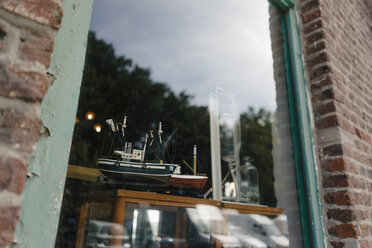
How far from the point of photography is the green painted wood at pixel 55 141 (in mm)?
584

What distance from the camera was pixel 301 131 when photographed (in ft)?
4.87

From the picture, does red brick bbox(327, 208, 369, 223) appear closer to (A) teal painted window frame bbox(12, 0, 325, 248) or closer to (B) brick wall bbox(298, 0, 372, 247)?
(B) brick wall bbox(298, 0, 372, 247)

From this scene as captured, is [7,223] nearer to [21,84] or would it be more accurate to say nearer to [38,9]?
[21,84]

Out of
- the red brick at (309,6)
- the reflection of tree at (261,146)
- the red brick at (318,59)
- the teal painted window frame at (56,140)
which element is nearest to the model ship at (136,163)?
the teal painted window frame at (56,140)

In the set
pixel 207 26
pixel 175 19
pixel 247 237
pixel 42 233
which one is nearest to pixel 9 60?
pixel 42 233

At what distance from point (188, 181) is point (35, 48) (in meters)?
0.83

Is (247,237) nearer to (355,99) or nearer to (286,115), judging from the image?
(286,115)

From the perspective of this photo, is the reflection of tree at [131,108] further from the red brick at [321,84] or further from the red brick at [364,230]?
the red brick at [321,84]

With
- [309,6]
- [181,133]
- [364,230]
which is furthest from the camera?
[309,6]

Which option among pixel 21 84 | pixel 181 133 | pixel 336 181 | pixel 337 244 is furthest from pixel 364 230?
pixel 21 84

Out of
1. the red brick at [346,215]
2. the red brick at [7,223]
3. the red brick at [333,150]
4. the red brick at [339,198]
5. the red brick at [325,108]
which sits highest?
the red brick at [325,108]

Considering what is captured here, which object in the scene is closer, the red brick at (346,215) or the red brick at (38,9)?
the red brick at (38,9)

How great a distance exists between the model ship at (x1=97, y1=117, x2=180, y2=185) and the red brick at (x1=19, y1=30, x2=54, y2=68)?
41 cm

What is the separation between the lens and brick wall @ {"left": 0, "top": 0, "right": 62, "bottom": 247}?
47 centimetres
